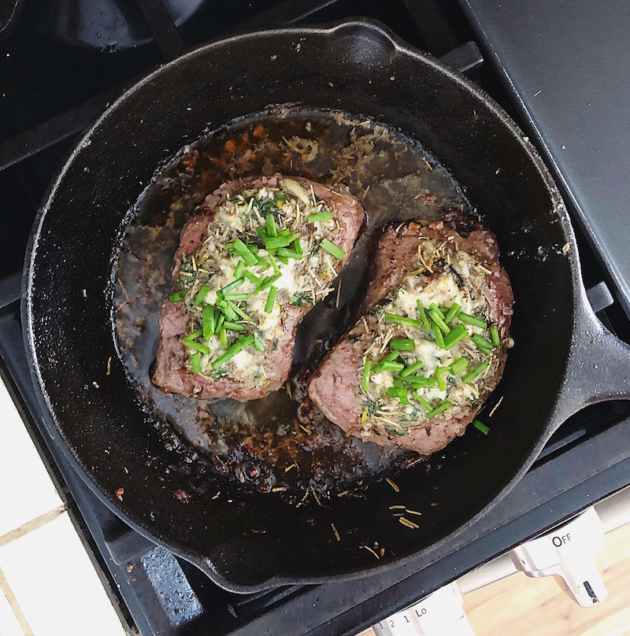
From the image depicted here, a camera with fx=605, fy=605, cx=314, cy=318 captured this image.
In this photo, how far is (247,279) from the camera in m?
1.57

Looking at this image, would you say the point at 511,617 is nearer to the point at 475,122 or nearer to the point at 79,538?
the point at 79,538

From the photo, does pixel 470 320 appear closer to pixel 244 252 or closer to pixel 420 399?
pixel 420 399

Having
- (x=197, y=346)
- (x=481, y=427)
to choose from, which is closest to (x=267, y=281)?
(x=197, y=346)

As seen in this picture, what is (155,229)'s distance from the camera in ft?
5.75

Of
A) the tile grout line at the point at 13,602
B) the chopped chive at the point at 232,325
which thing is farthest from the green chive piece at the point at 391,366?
the tile grout line at the point at 13,602

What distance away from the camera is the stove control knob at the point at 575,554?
1.66 metres

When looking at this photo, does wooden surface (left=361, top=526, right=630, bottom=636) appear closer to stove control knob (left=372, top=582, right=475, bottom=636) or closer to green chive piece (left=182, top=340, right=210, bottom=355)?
stove control knob (left=372, top=582, right=475, bottom=636)

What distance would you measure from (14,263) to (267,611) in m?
1.16

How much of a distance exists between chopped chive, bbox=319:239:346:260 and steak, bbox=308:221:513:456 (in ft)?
0.42

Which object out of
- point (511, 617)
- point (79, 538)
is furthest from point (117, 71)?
point (511, 617)

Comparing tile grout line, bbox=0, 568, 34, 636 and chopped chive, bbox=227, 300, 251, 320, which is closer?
chopped chive, bbox=227, 300, 251, 320

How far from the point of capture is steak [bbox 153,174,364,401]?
61.8 inches

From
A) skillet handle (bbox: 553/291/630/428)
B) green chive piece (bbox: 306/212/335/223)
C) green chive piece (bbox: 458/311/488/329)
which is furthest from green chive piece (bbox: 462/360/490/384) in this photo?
green chive piece (bbox: 306/212/335/223)

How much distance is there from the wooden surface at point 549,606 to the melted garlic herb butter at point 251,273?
108 centimetres
